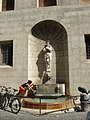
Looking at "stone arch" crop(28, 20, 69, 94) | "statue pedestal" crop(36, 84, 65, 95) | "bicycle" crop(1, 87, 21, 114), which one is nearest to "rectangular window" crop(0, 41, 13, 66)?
"stone arch" crop(28, 20, 69, 94)

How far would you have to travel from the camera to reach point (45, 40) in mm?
15555

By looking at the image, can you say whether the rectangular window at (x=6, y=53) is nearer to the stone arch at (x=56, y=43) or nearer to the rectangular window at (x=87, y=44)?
the stone arch at (x=56, y=43)

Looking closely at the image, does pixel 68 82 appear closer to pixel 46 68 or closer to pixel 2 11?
pixel 46 68

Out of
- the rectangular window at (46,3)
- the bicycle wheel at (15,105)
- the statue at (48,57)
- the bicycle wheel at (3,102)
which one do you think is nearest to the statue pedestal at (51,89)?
the statue at (48,57)

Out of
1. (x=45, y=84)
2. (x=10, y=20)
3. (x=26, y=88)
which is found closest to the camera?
(x=26, y=88)

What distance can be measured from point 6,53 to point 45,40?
3168 mm

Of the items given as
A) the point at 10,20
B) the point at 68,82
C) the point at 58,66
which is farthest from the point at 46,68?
the point at 10,20

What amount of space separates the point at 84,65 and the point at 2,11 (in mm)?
7827

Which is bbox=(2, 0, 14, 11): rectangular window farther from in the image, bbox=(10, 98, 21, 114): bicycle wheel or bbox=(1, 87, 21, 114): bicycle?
bbox=(10, 98, 21, 114): bicycle wheel

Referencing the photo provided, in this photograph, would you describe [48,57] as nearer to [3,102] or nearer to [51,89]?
[51,89]

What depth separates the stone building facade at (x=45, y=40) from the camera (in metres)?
13.9

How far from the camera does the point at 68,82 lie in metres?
13.9

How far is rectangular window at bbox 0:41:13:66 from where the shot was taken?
51.1ft

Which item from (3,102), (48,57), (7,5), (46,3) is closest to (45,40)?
(48,57)
